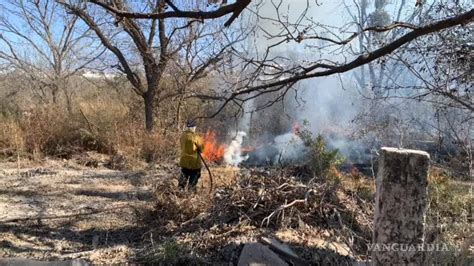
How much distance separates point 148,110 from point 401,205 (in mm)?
13179

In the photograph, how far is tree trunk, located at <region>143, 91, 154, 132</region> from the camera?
49.6 feet

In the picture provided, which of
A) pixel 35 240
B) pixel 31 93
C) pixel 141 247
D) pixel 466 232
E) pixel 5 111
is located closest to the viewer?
pixel 466 232

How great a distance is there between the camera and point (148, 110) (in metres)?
15.3

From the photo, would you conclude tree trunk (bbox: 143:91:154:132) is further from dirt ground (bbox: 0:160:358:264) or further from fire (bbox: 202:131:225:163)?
dirt ground (bbox: 0:160:358:264)

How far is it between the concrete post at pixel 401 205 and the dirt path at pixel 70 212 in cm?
359

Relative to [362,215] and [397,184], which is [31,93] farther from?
[397,184]

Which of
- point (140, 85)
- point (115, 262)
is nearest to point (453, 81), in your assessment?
point (115, 262)

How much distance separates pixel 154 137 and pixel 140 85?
82.4 inches

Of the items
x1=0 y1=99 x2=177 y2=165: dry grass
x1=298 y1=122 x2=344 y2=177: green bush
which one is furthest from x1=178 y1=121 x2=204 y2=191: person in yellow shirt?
x1=0 y1=99 x2=177 y2=165: dry grass

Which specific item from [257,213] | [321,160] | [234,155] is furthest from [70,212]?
[234,155]

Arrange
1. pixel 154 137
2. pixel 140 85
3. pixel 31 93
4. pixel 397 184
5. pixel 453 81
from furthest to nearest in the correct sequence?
pixel 31 93 < pixel 140 85 < pixel 154 137 < pixel 453 81 < pixel 397 184

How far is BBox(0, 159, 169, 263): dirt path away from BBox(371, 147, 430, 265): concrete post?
3591 millimetres

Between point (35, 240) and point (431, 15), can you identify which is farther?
point (431, 15)

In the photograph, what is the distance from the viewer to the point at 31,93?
76.9ft
